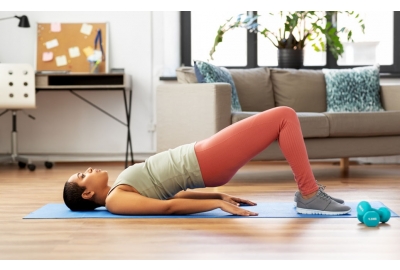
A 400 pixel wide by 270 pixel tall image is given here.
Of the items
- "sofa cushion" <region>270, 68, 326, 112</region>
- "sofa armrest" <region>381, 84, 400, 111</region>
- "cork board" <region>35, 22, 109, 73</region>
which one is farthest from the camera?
"cork board" <region>35, 22, 109, 73</region>

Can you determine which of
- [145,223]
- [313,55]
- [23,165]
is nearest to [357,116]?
[313,55]

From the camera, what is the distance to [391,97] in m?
4.71

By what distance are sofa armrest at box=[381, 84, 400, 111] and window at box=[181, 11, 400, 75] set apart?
955 millimetres

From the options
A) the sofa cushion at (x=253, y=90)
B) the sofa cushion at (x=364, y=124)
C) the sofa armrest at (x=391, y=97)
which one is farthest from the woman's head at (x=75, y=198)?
the sofa armrest at (x=391, y=97)

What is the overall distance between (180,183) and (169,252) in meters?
0.69

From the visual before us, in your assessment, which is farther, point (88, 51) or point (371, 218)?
point (88, 51)

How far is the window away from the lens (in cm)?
569

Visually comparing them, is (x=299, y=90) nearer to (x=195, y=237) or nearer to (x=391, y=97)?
(x=391, y=97)

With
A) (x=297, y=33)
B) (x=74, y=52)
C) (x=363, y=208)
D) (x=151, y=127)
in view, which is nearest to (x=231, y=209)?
(x=363, y=208)

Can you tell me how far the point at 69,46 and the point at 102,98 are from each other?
0.54 m

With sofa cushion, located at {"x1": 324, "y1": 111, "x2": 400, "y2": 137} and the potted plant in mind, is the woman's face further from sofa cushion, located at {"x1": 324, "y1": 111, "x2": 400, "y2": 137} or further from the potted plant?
the potted plant

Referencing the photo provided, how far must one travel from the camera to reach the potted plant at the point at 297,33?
519 centimetres

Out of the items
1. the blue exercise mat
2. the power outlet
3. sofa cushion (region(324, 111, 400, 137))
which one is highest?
sofa cushion (region(324, 111, 400, 137))

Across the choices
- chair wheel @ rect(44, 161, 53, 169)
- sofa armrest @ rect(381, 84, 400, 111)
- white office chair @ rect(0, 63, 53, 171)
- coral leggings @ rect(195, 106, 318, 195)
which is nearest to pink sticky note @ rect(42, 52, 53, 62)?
white office chair @ rect(0, 63, 53, 171)
